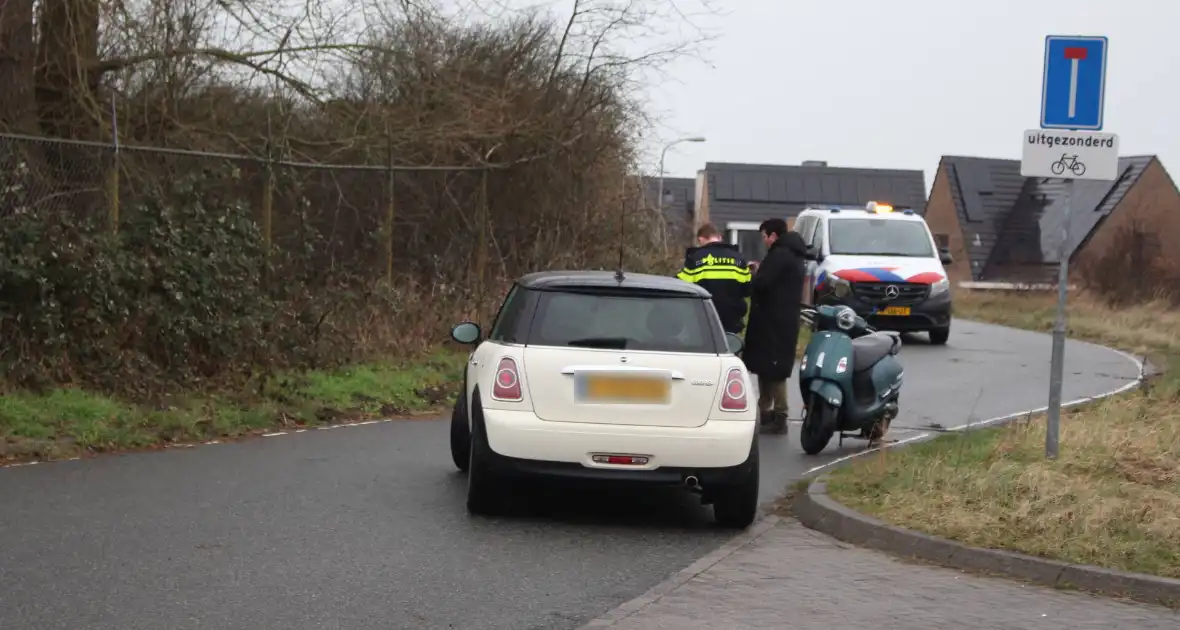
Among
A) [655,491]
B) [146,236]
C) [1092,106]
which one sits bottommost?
[655,491]

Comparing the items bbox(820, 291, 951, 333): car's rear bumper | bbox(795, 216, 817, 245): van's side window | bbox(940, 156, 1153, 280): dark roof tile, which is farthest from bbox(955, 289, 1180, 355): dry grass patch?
bbox(940, 156, 1153, 280): dark roof tile

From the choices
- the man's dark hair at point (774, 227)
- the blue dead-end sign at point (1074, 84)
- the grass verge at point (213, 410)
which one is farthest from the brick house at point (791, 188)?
the blue dead-end sign at point (1074, 84)

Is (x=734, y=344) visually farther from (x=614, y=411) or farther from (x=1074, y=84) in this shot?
(x=1074, y=84)

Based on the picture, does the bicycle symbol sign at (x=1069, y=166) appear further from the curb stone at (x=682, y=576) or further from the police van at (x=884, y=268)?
the police van at (x=884, y=268)

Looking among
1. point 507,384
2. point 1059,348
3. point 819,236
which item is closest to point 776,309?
point 1059,348

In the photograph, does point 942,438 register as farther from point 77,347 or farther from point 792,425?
point 77,347

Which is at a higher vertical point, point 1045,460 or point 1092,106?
point 1092,106

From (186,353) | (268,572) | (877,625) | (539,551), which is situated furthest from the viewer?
(186,353)

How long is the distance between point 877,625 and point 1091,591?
1.42m

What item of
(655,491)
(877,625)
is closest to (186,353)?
(655,491)

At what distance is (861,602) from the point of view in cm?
689

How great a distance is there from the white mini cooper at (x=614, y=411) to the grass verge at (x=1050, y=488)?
3.38 feet

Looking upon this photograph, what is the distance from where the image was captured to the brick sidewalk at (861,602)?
21.3 feet

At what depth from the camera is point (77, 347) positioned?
40.1 ft
